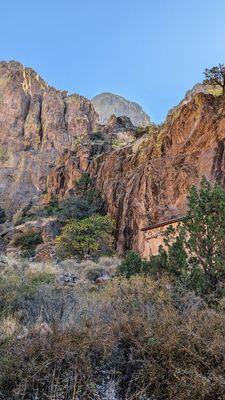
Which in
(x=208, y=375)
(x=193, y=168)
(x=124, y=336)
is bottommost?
(x=208, y=375)

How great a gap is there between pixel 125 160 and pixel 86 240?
11.5m

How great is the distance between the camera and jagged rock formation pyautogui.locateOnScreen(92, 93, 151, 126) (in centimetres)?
12888

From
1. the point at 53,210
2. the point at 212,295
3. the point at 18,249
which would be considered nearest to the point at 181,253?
the point at 212,295

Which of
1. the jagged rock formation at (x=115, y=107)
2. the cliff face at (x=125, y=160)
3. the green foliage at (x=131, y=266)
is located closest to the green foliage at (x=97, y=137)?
the cliff face at (x=125, y=160)

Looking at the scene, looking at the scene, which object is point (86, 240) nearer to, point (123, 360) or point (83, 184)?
point (83, 184)

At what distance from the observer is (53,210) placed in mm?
39875

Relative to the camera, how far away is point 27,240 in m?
33.0

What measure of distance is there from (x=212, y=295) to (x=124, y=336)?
2649 millimetres

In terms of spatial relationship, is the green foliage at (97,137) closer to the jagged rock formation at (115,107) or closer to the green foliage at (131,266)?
the green foliage at (131,266)

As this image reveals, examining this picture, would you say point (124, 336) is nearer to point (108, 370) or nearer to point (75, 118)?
point (108, 370)

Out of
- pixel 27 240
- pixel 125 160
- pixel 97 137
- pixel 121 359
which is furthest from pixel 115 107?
pixel 121 359

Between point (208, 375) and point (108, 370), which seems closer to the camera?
point (208, 375)

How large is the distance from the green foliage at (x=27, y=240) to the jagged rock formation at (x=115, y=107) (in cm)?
9727

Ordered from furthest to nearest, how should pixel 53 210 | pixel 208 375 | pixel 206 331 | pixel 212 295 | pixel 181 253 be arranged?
1. pixel 53 210
2. pixel 181 253
3. pixel 212 295
4. pixel 206 331
5. pixel 208 375
